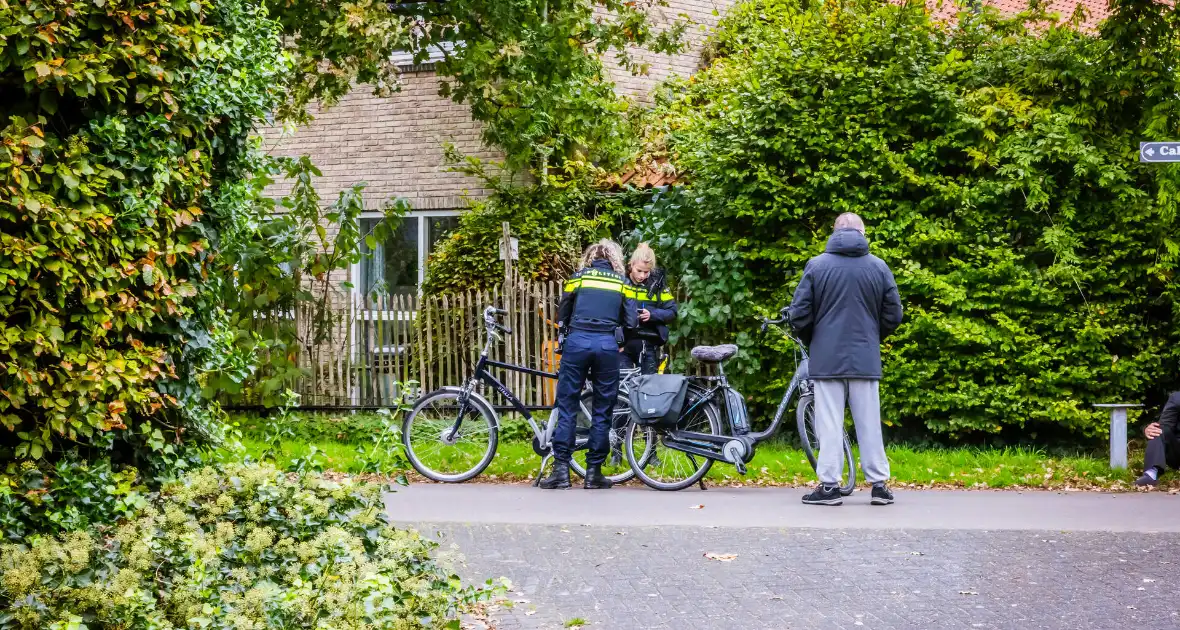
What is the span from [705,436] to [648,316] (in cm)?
124

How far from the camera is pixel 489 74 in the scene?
13.0 metres

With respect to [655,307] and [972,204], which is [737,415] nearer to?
[655,307]

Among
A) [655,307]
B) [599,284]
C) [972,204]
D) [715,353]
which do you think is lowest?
[715,353]

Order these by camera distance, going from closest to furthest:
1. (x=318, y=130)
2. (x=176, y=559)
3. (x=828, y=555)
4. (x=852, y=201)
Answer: (x=176, y=559)
(x=828, y=555)
(x=852, y=201)
(x=318, y=130)

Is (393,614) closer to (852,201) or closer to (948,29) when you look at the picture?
(852,201)

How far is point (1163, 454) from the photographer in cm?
974

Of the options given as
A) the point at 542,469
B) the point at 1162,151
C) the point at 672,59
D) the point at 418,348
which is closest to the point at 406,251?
the point at 418,348

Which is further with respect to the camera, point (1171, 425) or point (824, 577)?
point (1171, 425)

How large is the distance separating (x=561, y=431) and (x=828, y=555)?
10.8ft

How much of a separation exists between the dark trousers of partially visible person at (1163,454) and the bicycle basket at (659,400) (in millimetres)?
3616

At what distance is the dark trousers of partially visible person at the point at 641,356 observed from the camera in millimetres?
10633

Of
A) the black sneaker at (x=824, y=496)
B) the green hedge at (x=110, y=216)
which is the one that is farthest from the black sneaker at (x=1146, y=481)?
the green hedge at (x=110, y=216)

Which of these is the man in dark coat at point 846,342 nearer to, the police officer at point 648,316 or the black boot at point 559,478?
the police officer at point 648,316

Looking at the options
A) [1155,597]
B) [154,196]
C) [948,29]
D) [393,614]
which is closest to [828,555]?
[1155,597]
